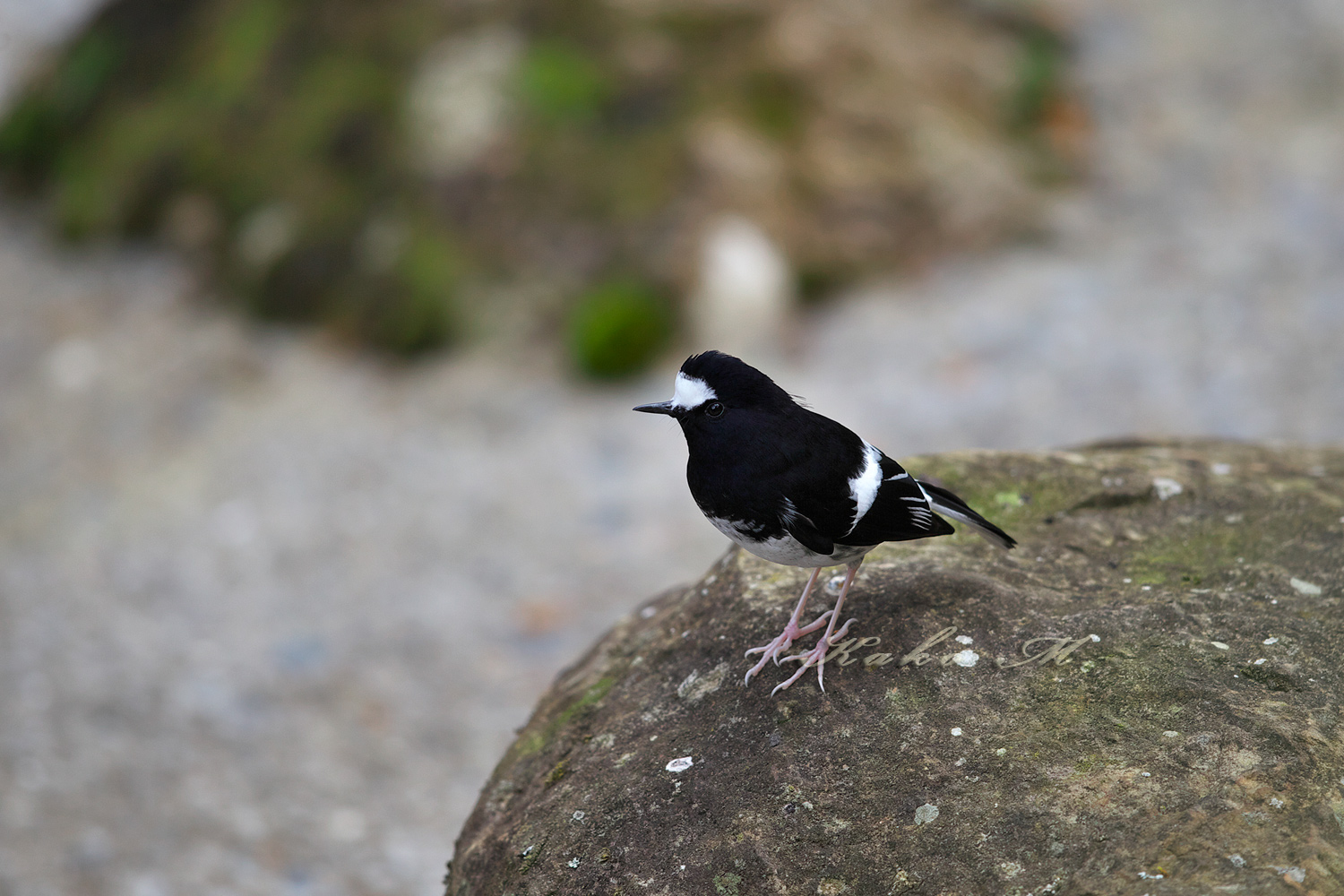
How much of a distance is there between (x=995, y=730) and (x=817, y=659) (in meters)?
0.51

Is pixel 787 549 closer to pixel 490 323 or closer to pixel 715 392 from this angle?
pixel 715 392

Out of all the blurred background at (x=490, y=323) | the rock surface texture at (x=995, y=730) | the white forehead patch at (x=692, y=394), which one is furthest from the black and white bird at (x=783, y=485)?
the blurred background at (x=490, y=323)

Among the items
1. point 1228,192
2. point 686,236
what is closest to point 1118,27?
point 1228,192

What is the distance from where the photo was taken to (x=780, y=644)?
3.13m

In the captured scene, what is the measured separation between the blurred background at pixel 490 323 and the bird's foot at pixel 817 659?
9.73ft

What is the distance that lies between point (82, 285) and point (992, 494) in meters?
8.68

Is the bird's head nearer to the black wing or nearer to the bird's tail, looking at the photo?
the black wing

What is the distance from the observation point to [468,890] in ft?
9.72

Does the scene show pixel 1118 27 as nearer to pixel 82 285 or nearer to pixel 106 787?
pixel 82 285

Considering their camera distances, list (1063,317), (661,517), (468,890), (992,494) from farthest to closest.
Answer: (1063,317) < (661,517) < (992,494) < (468,890)

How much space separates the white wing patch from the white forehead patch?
46cm

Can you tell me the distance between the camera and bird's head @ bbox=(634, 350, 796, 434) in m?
3.11

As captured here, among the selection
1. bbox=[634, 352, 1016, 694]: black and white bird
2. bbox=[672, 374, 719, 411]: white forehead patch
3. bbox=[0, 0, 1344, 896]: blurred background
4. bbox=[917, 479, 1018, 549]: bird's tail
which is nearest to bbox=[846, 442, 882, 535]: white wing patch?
bbox=[634, 352, 1016, 694]: black and white bird

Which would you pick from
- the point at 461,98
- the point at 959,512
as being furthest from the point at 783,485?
the point at 461,98
